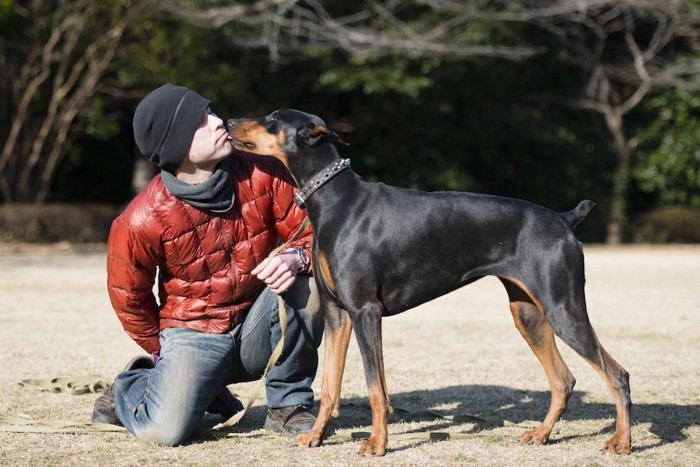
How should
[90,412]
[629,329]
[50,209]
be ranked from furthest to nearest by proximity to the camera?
[50,209] < [629,329] < [90,412]

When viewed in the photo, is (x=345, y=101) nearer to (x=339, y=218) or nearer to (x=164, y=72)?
(x=164, y=72)

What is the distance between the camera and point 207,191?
4.59m

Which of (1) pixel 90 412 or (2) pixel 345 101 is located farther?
(2) pixel 345 101

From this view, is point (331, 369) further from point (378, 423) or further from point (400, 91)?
point (400, 91)

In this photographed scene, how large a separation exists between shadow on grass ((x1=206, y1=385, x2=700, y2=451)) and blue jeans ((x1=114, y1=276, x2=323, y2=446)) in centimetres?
31

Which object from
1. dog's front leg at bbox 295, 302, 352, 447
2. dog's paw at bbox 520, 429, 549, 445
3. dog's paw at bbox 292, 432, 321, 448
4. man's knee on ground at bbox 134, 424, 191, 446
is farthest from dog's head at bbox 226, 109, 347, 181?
dog's paw at bbox 520, 429, 549, 445

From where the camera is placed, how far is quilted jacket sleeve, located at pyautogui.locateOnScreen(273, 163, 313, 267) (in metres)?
4.86

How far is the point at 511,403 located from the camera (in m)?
5.59

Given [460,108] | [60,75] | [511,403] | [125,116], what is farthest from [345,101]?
[511,403]

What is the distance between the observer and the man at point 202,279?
4586 mm

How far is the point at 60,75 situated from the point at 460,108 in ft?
34.7

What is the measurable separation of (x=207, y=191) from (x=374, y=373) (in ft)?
3.97

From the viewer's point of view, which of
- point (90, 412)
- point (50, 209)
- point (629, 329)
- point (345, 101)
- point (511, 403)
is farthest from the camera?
point (345, 101)

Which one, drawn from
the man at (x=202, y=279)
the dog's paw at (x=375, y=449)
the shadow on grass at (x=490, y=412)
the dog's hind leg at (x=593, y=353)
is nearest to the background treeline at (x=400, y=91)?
the shadow on grass at (x=490, y=412)
